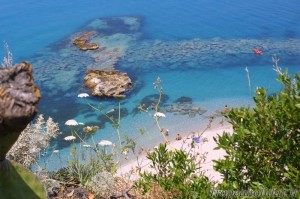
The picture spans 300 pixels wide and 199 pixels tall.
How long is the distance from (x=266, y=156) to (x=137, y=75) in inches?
466

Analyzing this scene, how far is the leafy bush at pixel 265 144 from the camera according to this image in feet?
10.9

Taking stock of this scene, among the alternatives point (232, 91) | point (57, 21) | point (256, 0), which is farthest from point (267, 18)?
point (57, 21)

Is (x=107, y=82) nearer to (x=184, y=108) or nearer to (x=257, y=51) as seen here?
(x=184, y=108)

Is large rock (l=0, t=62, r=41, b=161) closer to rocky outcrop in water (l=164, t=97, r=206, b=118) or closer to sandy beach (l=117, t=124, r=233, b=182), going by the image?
sandy beach (l=117, t=124, r=233, b=182)

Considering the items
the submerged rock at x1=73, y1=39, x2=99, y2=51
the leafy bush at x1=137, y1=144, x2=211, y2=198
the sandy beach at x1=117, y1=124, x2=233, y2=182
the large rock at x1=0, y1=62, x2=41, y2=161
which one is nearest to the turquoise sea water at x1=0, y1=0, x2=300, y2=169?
the submerged rock at x1=73, y1=39, x2=99, y2=51

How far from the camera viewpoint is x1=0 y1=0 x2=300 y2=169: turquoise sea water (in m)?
13.1

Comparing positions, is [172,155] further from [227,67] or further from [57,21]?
[57,21]

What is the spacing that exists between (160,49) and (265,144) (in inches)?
571

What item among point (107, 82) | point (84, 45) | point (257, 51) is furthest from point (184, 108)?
point (84, 45)

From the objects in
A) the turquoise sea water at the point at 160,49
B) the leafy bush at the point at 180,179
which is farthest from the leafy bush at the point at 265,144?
the turquoise sea water at the point at 160,49

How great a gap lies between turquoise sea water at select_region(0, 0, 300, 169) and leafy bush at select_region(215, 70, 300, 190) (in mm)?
7017

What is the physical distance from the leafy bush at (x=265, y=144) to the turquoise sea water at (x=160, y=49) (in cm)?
702

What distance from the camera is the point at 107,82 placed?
45.5 ft

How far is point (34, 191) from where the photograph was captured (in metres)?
2.19
